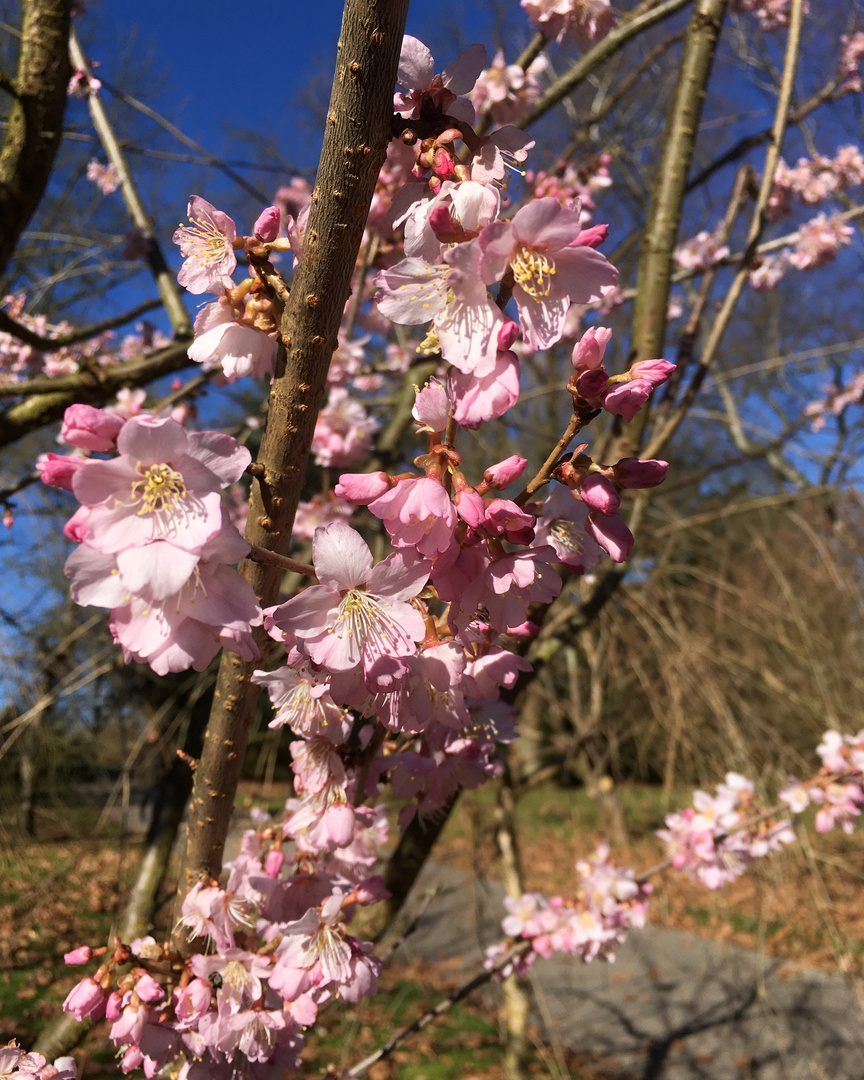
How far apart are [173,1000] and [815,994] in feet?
21.4

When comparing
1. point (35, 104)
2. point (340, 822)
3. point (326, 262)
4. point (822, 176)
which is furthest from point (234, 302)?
point (822, 176)

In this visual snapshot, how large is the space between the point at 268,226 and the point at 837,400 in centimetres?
762

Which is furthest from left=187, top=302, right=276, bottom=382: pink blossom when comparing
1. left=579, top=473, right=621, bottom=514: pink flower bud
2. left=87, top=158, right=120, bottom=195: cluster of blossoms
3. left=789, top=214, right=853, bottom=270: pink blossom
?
left=87, top=158, right=120, bottom=195: cluster of blossoms

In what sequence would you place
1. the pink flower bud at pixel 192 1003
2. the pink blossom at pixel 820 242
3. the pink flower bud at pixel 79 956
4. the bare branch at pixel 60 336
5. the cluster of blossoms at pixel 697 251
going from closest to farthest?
the pink flower bud at pixel 192 1003 < the pink flower bud at pixel 79 956 < the bare branch at pixel 60 336 < the cluster of blossoms at pixel 697 251 < the pink blossom at pixel 820 242

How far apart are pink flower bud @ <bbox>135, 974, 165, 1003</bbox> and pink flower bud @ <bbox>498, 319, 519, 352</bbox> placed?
100 centimetres

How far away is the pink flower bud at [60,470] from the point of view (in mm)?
607

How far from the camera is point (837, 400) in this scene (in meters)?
7.05

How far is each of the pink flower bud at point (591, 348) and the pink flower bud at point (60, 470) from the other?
0.49 m

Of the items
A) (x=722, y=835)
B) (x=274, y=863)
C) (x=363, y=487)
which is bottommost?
(x=274, y=863)

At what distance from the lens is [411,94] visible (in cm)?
80

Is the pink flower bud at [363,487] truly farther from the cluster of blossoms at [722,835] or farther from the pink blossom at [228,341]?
the cluster of blossoms at [722,835]

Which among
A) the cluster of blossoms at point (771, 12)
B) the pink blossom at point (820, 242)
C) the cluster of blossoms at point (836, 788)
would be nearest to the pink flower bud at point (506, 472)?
the cluster of blossoms at point (836, 788)

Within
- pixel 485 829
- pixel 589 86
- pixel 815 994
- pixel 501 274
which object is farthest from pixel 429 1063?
pixel 589 86

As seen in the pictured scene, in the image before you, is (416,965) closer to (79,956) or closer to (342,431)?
(342,431)
